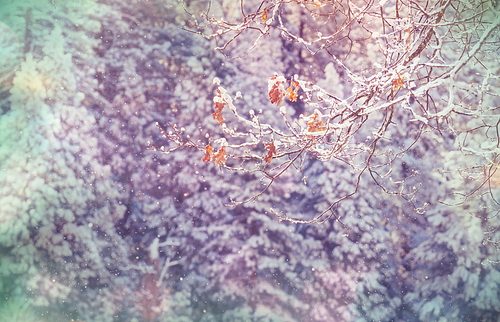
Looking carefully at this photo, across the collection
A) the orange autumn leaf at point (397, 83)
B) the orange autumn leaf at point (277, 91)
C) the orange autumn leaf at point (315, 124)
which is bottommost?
the orange autumn leaf at point (315, 124)

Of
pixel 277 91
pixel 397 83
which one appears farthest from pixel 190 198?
pixel 397 83

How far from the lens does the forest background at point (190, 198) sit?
2609mm

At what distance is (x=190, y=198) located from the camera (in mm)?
2740

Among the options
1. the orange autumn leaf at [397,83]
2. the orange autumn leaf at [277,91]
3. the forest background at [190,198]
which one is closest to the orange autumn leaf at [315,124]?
the orange autumn leaf at [277,91]

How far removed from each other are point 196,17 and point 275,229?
2114 millimetres

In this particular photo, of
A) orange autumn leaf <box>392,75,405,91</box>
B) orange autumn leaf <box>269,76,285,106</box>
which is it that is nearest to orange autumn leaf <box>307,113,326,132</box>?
orange autumn leaf <box>269,76,285,106</box>

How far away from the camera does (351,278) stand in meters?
2.67

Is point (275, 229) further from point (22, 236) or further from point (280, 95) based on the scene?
point (22, 236)

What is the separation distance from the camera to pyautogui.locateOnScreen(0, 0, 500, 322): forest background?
261 centimetres

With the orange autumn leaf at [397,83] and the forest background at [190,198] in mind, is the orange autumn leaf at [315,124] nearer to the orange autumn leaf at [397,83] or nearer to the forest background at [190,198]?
the orange autumn leaf at [397,83]

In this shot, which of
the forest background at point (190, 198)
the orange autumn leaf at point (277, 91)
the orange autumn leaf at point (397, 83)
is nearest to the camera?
the orange autumn leaf at point (397, 83)

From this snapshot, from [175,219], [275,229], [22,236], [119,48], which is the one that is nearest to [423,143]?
[275,229]

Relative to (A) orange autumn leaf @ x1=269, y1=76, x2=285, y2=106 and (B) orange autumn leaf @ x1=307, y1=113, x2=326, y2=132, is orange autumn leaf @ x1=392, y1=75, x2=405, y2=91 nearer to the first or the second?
(B) orange autumn leaf @ x1=307, y1=113, x2=326, y2=132

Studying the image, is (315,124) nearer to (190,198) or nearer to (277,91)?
(277,91)
